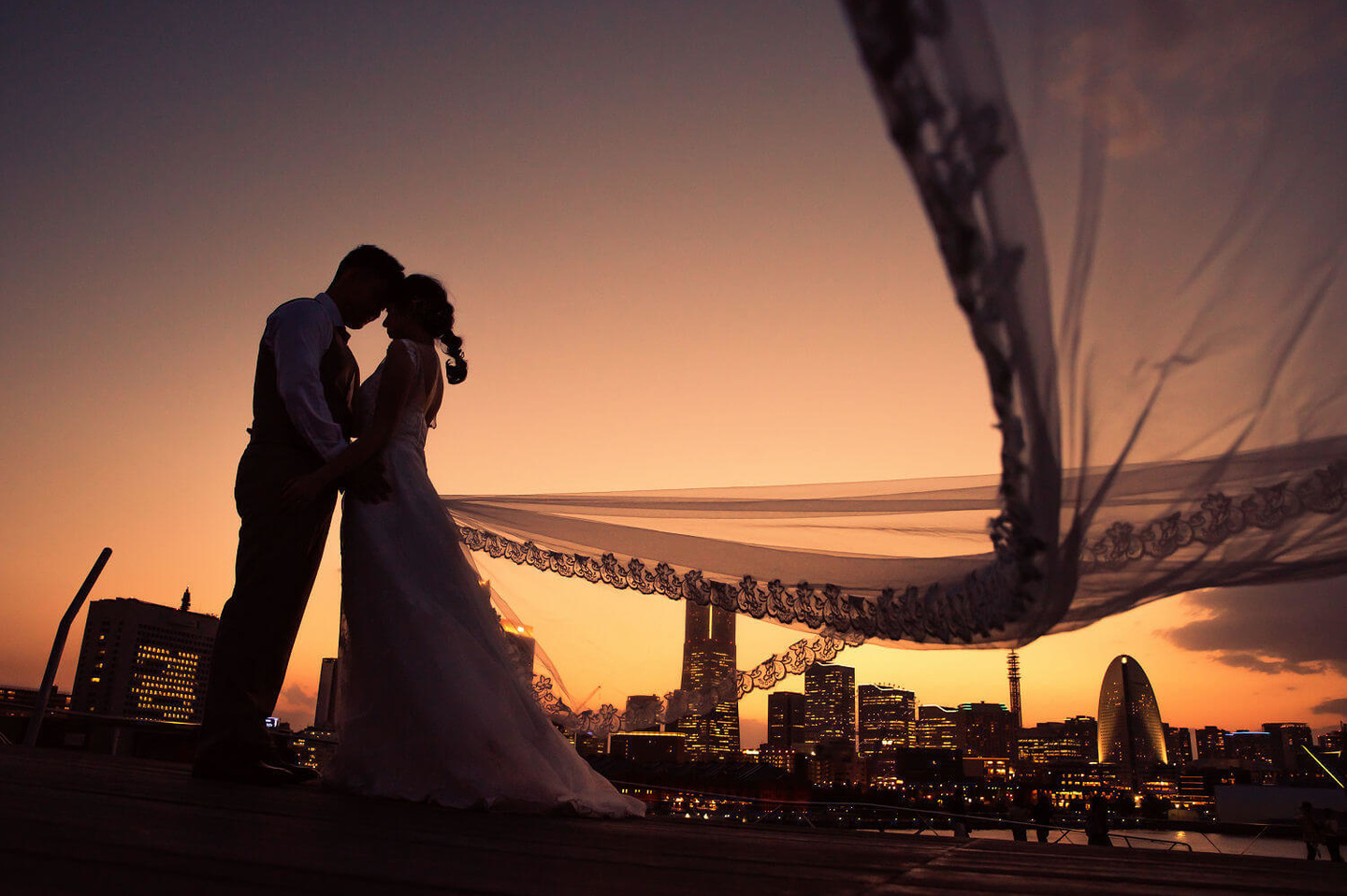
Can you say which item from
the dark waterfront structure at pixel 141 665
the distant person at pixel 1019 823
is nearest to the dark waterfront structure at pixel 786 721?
the distant person at pixel 1019 823

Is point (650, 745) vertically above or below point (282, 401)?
below

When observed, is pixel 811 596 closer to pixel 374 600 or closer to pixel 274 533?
pixel 374 600

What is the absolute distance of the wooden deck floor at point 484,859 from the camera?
93 cm

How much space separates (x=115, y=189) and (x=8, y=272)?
107 inches

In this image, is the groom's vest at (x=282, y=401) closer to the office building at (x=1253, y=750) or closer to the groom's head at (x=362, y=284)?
the groom's head at (x=362, y=284)

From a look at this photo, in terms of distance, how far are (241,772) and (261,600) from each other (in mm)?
651

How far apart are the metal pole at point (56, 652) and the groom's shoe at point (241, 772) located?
15.6 ft

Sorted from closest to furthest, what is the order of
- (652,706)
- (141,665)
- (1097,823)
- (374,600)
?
(374,600) < (652,706) < (1097,823) < (141,665)

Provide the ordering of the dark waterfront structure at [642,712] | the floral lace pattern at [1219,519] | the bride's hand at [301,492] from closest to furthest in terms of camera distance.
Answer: the floral lace pattern at [1219,519]
the bride's hand at [301,492]
the dark waterfront structure at [642,712]

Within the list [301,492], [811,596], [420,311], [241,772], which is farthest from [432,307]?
[811,596]

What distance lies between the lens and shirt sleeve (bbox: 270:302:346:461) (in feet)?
11.0

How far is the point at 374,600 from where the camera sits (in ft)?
10.7

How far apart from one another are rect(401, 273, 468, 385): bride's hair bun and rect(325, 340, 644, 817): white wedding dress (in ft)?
0.82

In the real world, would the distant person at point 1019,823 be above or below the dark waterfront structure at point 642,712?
below
